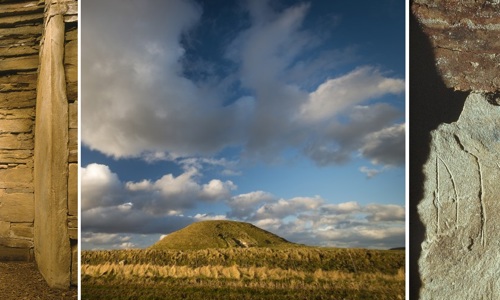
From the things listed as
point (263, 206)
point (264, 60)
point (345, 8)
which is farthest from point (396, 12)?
point (263, 206)

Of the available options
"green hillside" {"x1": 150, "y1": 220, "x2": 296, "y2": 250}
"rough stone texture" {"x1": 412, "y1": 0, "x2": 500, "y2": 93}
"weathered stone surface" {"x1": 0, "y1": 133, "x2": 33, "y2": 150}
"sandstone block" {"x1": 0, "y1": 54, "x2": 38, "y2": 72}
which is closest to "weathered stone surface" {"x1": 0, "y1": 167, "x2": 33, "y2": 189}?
"weathered stone surface" {"x1": 0, "y1": 133, "x2": 33, "y2": 150}

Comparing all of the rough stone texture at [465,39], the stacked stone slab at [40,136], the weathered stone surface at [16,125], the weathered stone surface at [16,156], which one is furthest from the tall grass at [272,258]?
the weathered stone surface at [16,125]

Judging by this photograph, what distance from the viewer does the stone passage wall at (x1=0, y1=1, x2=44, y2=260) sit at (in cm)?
321

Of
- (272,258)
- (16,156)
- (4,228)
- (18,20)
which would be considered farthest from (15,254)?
(272,258)

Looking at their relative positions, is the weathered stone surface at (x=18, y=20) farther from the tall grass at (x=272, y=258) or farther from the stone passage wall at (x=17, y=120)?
the tall grass at (x=272, y=258)

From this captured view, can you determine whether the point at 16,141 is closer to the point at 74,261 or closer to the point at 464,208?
the point at 74,261

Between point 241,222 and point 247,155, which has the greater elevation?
point 247,155

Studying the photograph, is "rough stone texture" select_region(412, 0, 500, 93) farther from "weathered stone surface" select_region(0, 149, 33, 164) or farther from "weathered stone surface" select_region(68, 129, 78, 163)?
"weathered stone surface" select_region(0, 149, 33, 164)

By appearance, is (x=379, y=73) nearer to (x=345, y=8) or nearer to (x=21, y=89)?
(x=345, y=8)

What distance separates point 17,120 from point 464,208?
297cm

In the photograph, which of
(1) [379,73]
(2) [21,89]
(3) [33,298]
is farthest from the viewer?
(2) [21,89]

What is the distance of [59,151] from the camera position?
106 inches

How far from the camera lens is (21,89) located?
3309mm

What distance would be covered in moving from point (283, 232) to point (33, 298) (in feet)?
5.07
